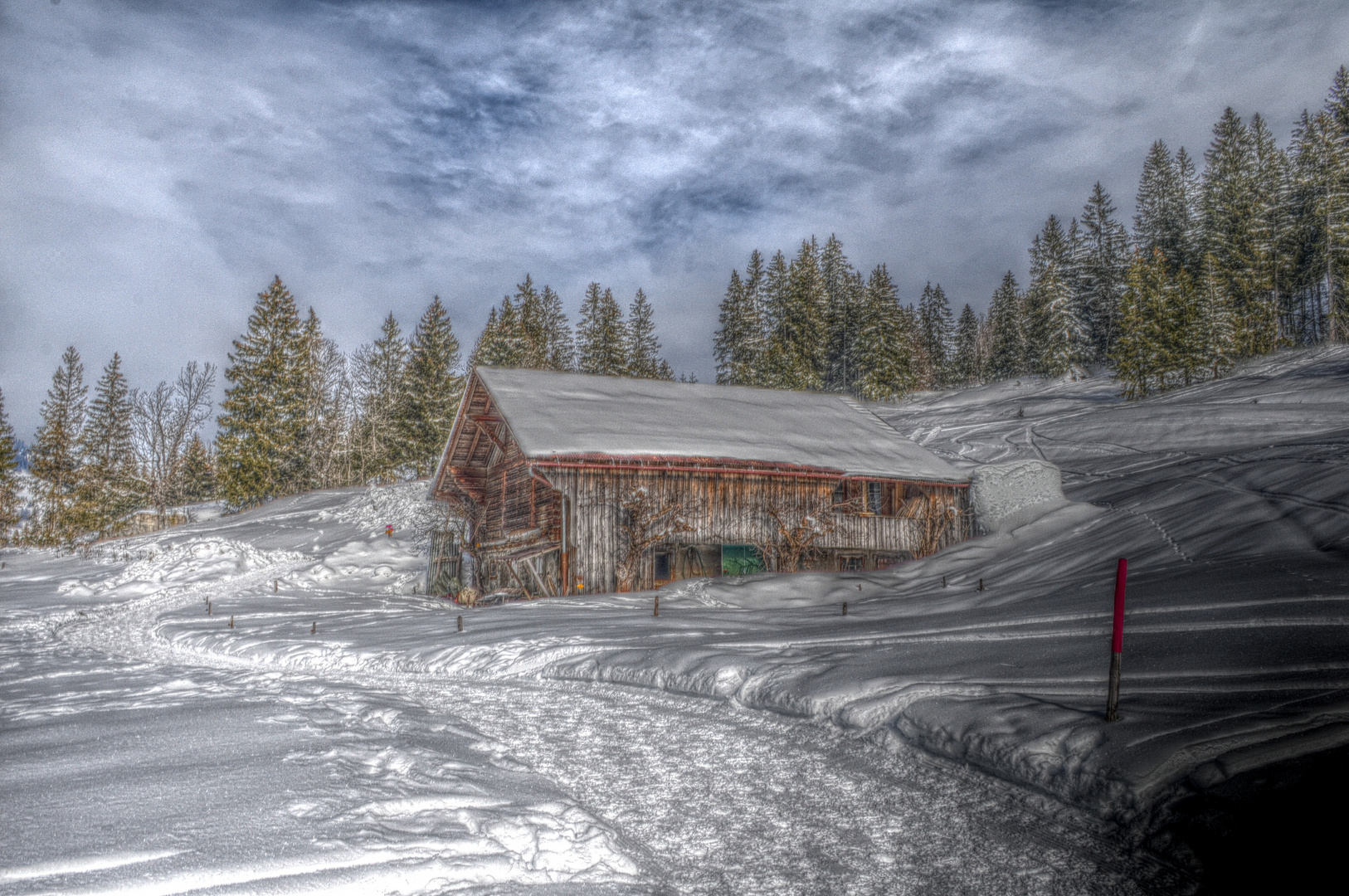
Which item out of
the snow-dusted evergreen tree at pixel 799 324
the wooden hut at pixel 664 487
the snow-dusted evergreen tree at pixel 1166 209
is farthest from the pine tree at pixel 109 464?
the snow-dusted evergreen tree at pixel 1166 209

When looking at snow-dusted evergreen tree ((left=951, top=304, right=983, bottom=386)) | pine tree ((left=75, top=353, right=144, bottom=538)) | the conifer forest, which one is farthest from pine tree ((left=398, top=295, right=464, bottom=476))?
snow-dusted evergreen tree ((left=951, top=304, right=983, bottom=386))

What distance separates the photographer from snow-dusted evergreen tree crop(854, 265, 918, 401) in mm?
60812

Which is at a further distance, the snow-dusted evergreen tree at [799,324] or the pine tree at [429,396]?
the snow-dusted evergreen tree at [799,324]

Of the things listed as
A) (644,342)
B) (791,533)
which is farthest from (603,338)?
(791,533)

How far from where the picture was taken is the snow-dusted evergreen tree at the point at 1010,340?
233ft

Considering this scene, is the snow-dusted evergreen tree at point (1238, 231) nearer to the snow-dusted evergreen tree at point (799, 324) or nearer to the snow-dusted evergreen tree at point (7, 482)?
the snow-dusted evergreen tree at point (799, 324)

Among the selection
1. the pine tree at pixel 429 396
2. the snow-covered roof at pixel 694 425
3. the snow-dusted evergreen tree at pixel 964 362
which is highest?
the snow-dusted evergreen tree at pixel 964 362

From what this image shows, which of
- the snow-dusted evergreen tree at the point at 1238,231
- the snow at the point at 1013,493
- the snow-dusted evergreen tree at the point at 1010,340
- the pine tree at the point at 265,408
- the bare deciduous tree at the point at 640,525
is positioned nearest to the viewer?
the bare deciduous tree at the point at 640,525

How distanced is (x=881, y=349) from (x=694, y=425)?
40.8 m

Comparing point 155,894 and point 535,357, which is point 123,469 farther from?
point 155,894

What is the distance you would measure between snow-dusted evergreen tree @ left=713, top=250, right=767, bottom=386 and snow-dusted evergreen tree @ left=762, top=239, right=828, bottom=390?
52.1 inches

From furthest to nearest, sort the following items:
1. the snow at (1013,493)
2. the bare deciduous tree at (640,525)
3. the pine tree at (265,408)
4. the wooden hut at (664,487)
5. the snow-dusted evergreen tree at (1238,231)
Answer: the snow-dusted evergreen tree at (1238,231) < the pine tree at (265,408) < the snow at (1013,493) < the bare deciduous tree at (640,525) < the wooden hut at (664,487)

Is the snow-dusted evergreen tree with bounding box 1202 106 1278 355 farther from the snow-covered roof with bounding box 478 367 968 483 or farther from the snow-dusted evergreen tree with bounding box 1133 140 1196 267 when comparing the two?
the snow-covered roof with bounding box 478 367 968 483

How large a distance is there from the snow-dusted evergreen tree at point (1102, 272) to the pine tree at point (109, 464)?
73.2m
